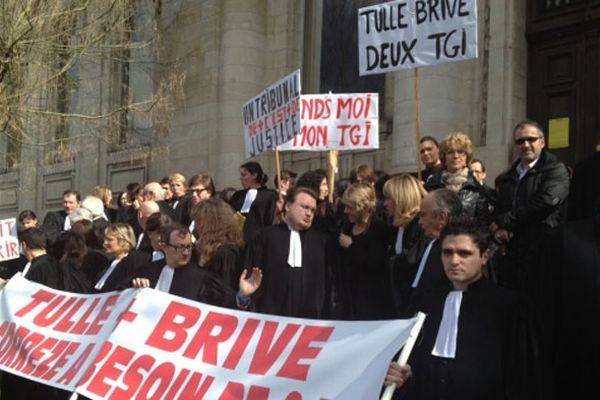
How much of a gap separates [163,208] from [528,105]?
206 inches

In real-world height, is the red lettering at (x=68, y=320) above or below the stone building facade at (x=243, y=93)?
below

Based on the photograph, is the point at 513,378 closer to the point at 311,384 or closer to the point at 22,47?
the point at 311,384

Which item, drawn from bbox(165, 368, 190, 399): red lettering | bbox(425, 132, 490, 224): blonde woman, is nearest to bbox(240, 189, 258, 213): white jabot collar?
bbox(425, 132, 490, 224): blonde woman

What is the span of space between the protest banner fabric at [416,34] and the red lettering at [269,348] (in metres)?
3.88

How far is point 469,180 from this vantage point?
Result: 6.59 metres

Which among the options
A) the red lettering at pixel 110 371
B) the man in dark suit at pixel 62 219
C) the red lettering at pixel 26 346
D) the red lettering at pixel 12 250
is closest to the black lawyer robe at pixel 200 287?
the red lettering at pixel 110 371

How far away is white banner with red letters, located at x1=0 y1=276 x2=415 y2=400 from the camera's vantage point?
426 cm

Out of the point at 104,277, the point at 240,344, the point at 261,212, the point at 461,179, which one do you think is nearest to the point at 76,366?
the point at 240,344

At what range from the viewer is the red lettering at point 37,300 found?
6484mm

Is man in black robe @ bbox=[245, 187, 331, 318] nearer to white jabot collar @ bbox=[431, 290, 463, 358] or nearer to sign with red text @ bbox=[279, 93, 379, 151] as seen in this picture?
white jabot collar @ bbox=[431, 290, 463, 358]

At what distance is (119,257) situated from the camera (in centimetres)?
731

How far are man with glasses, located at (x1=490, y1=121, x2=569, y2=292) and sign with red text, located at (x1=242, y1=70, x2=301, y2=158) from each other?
246 cm

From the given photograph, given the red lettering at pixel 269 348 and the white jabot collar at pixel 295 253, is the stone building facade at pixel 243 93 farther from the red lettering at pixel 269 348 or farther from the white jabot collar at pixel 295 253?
the red lettering at pixel 269 348

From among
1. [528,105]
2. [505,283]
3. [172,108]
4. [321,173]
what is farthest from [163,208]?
[172,108]
